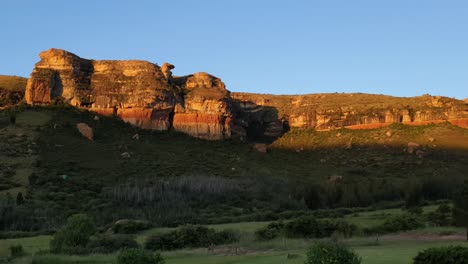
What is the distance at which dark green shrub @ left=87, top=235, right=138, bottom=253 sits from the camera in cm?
2793

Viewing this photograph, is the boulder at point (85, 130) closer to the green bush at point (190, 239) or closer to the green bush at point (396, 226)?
the green bush at point (190, 239)

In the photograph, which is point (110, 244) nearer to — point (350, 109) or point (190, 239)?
point (190, 239)

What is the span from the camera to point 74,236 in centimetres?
2880

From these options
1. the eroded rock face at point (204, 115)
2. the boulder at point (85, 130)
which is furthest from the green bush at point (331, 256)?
the eroded rock face at point (204, 115)

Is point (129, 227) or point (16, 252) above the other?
point (16, 252)

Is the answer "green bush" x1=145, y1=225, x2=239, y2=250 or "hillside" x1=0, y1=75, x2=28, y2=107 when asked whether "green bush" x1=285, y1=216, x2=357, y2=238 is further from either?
"hillside" x1=0, y1=75, x2=28, y2=107

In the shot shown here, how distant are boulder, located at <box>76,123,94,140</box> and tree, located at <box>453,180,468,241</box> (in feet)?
158

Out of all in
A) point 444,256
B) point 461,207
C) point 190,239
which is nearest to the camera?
point 444,256

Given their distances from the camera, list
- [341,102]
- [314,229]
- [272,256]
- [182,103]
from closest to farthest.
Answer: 1. [272,256]
2. [314,229]
3. [182,103]
4. [341,102]

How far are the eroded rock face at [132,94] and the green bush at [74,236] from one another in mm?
46424

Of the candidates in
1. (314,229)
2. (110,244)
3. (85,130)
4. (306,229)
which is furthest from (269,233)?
(85,130)

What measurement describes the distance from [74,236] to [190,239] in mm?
5953

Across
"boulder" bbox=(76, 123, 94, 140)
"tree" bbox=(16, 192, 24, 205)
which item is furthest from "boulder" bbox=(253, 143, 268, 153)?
"tree" bbox=(16, 192, 24, 205)

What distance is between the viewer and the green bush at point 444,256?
14.4 m
